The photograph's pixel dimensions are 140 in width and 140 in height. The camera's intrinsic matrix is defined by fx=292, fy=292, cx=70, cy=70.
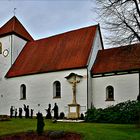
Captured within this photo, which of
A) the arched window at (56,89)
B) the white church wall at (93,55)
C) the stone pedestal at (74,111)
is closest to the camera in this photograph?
the stone pedestal at (74,111)

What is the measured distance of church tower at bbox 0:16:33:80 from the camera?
37.5 m

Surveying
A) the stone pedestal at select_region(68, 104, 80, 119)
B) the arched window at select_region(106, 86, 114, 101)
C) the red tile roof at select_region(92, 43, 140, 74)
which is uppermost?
the red tile roof at select_region(92, 43, 140, 74)

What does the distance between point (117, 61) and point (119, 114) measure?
7080 mm

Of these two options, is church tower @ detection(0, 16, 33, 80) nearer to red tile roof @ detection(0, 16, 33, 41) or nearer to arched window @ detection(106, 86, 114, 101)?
red tile roof @ detection(0, 16, 33, 41)

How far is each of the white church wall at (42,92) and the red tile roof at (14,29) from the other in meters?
6.47

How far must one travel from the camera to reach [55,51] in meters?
33.4

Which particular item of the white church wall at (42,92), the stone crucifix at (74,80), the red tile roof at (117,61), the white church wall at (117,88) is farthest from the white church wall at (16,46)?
the white church wall at (117,88)

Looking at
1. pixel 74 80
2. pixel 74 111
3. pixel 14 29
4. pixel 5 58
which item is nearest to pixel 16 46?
pixel 5 58

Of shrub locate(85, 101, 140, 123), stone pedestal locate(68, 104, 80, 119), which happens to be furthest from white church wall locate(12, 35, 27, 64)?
shrub locate(85, 101, 140, 123)

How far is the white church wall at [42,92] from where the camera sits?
94.2ft

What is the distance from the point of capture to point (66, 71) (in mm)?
30109

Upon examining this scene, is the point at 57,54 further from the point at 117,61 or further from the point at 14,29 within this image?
the point at 14,29

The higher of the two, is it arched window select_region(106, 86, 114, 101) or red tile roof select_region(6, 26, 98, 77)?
red tile roof select_region(6, 26, 98, 77)

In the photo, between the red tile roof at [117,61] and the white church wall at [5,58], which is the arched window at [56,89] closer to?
the red tile roof at [117,61]
